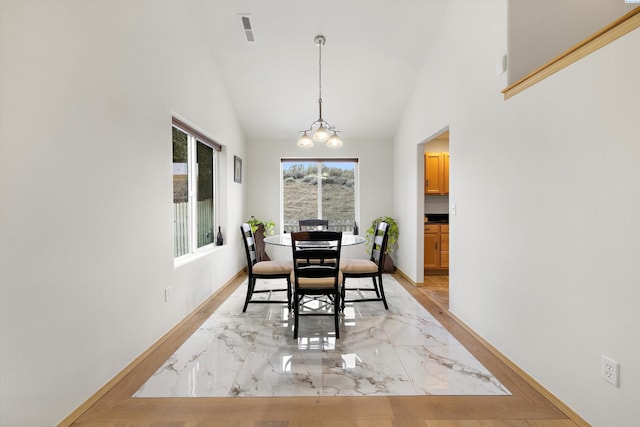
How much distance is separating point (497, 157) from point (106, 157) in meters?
2.76

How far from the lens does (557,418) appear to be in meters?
1.72

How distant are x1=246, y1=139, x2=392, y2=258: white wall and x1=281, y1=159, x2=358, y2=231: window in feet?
0.71

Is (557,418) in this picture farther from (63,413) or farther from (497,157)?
(63,413)

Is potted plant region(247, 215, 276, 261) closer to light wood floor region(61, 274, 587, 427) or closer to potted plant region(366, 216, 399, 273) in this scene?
potted plant region(366, 216, 399, 273)

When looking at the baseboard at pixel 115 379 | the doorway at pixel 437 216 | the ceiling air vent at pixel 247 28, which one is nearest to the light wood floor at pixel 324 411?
the baseboard at pixel 115 379

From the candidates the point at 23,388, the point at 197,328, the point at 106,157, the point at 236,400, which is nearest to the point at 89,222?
the point at 106,157

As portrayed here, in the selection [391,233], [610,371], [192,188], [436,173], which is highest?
[436,173]

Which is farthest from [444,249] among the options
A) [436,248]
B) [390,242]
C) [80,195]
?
[80,195]

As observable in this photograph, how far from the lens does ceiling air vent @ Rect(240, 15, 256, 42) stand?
3.47 meters

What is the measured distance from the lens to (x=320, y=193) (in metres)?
6.11

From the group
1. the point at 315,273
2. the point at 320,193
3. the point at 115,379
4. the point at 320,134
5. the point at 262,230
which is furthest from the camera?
the point at 320,193

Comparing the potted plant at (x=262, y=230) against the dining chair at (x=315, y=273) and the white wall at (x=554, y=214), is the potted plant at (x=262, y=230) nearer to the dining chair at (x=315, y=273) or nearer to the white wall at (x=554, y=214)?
the dining chair at (x=315, y=273)

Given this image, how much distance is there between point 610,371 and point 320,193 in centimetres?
493

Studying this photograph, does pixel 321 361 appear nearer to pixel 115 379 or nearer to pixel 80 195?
pixel 115 379
